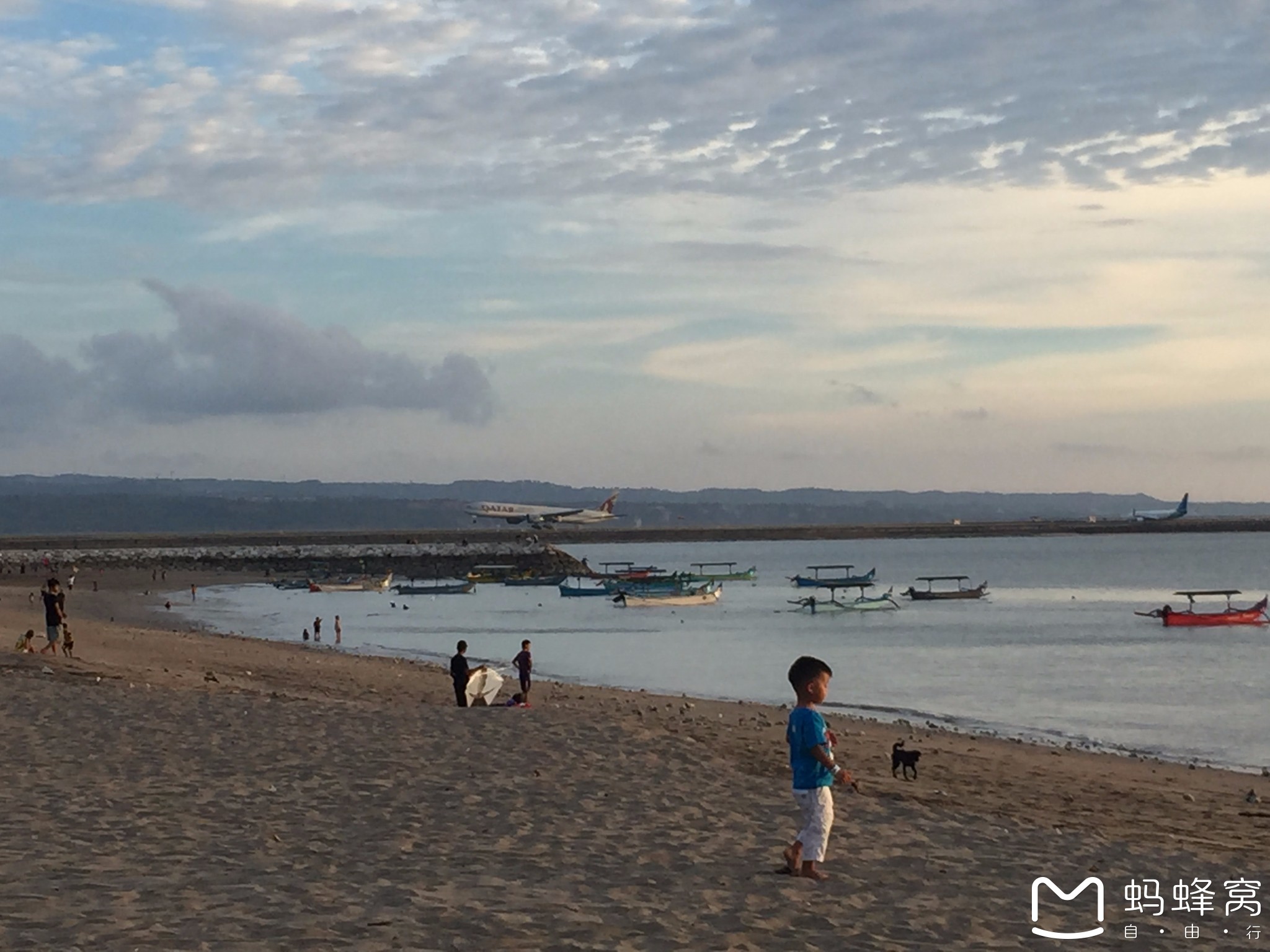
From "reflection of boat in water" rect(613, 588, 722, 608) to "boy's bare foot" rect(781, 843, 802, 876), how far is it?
252 ft

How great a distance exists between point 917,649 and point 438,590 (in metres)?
48.0

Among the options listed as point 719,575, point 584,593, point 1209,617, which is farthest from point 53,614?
point 719,575

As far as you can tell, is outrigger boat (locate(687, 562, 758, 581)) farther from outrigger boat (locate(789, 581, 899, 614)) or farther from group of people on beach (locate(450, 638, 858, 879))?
group of people on beach (locate(450, 638, 858, 879))

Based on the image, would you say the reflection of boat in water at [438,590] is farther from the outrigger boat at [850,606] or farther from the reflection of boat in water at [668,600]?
the outrigger boat at [850,606]

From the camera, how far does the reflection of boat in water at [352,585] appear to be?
10269 cm

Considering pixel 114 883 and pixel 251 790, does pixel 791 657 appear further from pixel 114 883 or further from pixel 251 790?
pixel 114 883

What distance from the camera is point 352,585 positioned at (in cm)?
10481

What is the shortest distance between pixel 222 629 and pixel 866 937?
56838 mm

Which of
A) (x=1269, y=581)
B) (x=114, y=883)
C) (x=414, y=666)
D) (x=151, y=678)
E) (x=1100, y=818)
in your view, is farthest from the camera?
(x=1269, y=581)

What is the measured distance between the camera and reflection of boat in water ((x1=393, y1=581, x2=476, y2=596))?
97.8 metres

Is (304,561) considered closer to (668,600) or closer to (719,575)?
(719,575)

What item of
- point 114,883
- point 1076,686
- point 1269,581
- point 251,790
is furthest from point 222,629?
point 1269,581

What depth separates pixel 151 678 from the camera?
85.4ft

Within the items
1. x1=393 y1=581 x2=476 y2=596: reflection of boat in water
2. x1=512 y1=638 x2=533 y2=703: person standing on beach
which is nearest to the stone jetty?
x1=393 y1=581 x2=476 y2=596: reflection of boat in water
